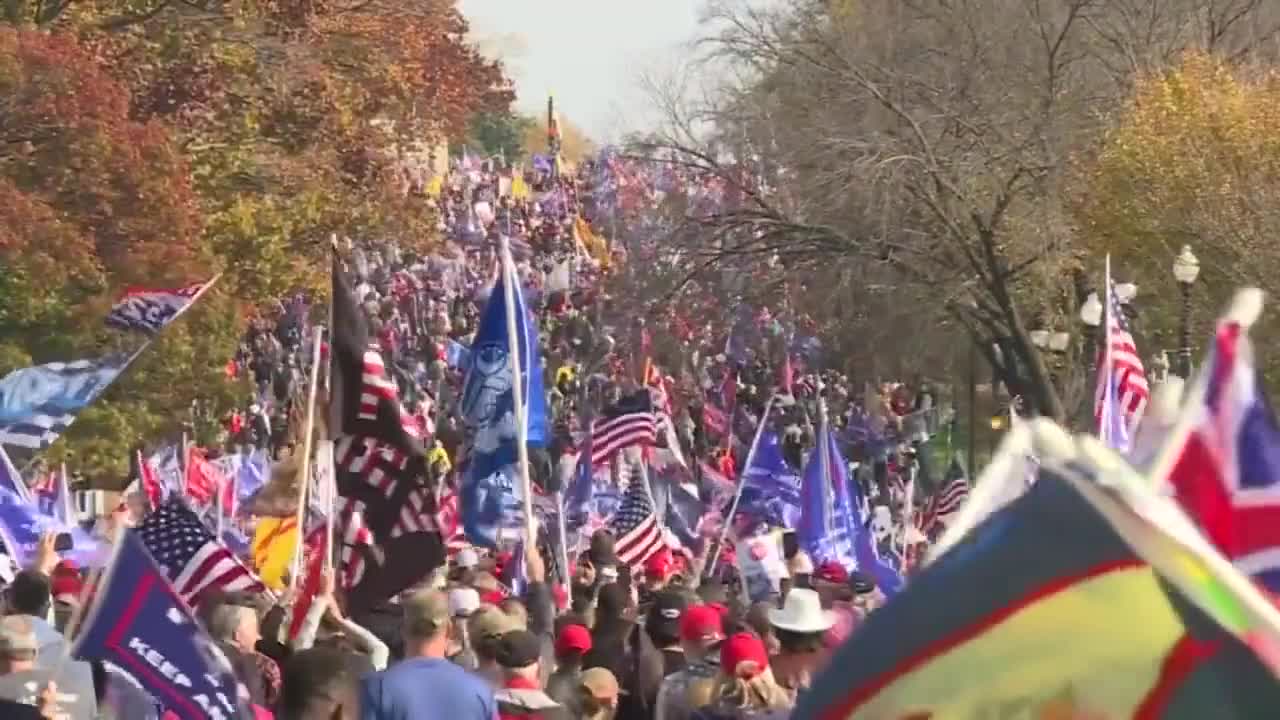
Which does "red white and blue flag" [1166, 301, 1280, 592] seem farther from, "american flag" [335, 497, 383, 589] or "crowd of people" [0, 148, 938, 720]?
"american flag" [335, 497, 383, 589]

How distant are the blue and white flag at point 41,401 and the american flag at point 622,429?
156 inches

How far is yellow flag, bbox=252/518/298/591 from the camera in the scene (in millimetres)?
15219

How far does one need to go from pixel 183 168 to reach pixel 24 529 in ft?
48.0

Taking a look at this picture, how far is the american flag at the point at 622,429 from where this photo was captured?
19641mm

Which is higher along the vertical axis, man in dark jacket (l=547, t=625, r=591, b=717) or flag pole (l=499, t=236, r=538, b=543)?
flag pole (l=499, t=236, r=538, b=543)

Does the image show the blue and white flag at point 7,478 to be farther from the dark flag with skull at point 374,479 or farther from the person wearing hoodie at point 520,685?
the person wearing hoodie at point 520,685

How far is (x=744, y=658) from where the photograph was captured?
20.8ft

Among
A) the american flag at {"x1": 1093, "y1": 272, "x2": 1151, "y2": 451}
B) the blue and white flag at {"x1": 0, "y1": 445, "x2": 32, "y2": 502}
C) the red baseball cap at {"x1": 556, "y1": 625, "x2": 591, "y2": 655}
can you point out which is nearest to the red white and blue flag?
the red baseball cap at {"x1": 556, "y1": 625, "x2": 591, "y2": 655}

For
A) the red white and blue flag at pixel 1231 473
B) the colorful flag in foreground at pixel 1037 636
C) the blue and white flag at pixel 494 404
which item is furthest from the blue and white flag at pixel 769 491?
the colorful flag in foreground at pixel 1037 636

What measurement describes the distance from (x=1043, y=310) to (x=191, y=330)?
46.0ft

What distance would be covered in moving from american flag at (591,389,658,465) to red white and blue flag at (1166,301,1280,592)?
16.2 m

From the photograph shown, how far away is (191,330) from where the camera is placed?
104 ft

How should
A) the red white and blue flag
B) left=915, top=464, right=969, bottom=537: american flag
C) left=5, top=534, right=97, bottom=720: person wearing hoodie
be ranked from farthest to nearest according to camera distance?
left=915, top=464, right=969, bottom=537: american flag
left=5, top=534, right=97, bottom=720: person wearing hoodie
the red white and blue flag

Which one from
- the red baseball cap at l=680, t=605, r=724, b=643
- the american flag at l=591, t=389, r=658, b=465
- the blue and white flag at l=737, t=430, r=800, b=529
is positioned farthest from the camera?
the american flag at l=591, t=389, r=658, b=465
